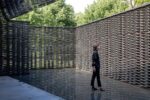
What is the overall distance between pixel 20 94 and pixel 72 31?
12.9 meters

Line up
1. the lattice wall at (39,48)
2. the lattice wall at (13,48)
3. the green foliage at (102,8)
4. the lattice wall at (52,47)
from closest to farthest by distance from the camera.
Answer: the lattice wall at (13,48)
the lattice wall at (39,48)
the lattice wall at (52,47)
the green foliage at (102,8)

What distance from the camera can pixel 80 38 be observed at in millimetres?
22484

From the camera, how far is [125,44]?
15.1m

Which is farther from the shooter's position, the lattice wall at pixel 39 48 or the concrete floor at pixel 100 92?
the lattice wall at pixel 39 48

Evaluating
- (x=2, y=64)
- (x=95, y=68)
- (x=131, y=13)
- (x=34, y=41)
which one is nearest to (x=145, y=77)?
(x=95, y=68)

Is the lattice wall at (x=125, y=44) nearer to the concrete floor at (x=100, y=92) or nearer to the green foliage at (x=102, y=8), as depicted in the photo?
the concrete floor at (x=100, y=92)

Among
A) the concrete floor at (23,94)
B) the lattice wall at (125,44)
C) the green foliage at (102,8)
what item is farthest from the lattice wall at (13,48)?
the green foliage at (102,8)

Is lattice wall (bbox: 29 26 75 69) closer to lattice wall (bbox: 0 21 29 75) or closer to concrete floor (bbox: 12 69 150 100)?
lattice wall (bbox: 0 21 29 75)

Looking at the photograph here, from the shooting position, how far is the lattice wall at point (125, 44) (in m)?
13.3

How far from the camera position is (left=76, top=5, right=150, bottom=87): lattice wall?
43.7 feet

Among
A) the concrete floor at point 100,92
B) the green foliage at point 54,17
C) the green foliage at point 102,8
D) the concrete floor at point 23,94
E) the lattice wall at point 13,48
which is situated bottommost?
the concrete floor at point 100,92

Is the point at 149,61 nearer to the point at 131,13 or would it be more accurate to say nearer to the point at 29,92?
the point at 131,13

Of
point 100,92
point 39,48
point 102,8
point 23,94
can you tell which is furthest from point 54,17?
point 23,94

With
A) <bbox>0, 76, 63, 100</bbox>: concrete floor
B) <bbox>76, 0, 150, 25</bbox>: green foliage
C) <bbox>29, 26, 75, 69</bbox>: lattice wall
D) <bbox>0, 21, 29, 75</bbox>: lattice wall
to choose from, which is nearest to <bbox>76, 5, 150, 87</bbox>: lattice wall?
<bbox>29, 26, 75, 69</bbox>: lattice wall
